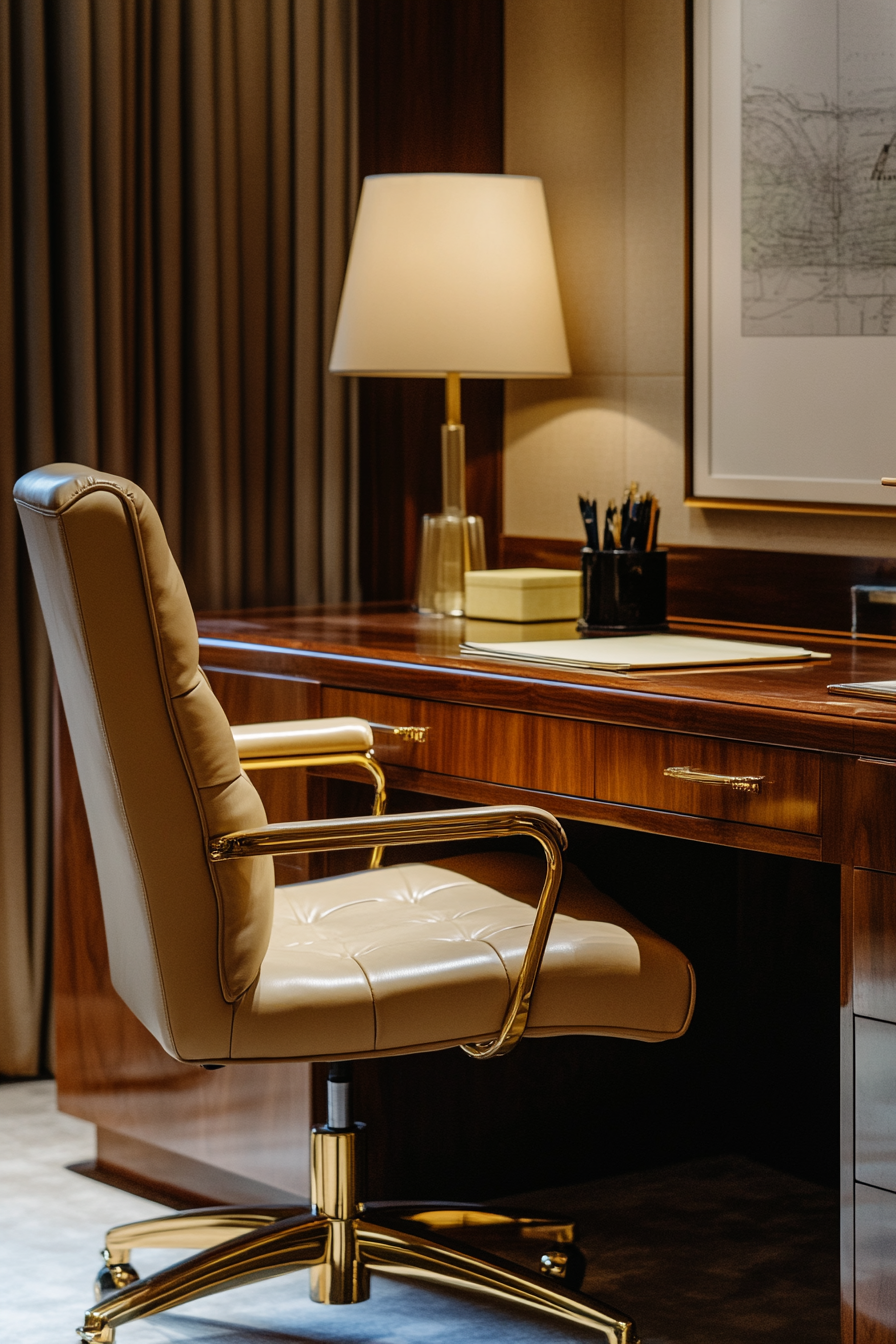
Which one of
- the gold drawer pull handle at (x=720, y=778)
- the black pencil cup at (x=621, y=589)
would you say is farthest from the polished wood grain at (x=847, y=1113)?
the black pencil cup at (x=621, y=589)

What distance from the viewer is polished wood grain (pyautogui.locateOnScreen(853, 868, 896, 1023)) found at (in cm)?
184

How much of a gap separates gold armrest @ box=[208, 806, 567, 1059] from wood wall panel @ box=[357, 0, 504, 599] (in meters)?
1.40

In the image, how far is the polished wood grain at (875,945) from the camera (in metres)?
1.84

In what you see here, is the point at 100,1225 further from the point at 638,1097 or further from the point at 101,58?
the point at 101,58

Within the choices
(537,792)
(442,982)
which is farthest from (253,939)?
(537,792)

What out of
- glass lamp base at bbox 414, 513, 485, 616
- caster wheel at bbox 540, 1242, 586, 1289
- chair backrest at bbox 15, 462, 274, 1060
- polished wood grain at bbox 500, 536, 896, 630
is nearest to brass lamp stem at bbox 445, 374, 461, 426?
glass lamp base at bbox 414, 513, 485, 616

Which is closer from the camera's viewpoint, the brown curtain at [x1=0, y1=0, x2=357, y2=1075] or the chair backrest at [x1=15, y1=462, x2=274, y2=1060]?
the chair backrest at [x1=15, y1=462, x2=274, y2=1060]

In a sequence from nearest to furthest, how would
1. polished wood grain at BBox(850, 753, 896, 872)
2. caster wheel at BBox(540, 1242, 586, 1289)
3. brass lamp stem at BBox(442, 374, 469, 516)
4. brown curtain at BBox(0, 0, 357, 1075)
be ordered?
polished wood grain at BBox(850, 753, 896, 872), caster wheel at BBox(540, 1242, 586, 1289), brass lamp stem at BBox(442, 374, 469, 516), brown curtain at BBox(0, 0, 357, 1075)

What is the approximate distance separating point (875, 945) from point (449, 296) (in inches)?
56.8

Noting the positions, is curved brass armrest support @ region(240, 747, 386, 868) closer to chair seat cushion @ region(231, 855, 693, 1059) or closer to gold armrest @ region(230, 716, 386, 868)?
gold armrest @ region(230, 716, 386, 868)

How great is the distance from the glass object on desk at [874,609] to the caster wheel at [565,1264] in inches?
36.7

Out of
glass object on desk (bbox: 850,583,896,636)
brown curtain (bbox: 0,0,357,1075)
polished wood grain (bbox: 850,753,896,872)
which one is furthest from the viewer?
brown curtain (bbox: 0,0,357,1075)

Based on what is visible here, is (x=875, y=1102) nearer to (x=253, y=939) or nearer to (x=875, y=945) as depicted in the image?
(x=875, y=945)

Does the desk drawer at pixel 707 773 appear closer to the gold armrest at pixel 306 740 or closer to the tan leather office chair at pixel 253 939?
the tan leather office chair at pixel 253 939
